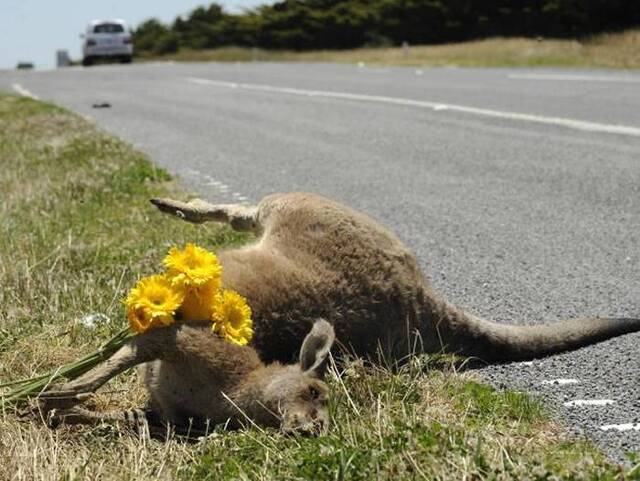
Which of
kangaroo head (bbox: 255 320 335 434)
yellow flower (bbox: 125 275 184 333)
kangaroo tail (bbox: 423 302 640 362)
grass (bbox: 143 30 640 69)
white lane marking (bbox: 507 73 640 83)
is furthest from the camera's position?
grass (bbox: 143 30 640 69)

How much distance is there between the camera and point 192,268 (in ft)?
13.9

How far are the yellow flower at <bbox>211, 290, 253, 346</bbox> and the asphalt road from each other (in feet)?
3.75

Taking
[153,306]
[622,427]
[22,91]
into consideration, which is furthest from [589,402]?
[22,91]

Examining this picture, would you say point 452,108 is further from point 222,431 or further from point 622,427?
point 222,431

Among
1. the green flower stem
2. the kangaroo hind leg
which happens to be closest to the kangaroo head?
the green flower stem

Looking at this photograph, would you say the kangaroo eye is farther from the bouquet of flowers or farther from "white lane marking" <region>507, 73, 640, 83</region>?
"white lane marking" <region>507, 73, 640, 83</region>

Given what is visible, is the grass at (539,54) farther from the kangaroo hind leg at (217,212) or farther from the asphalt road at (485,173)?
the kangaroo hind leg at (217,212)

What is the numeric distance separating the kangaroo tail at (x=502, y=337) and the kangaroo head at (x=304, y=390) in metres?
1.02

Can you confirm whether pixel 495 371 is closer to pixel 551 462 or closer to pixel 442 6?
pixel 551 462

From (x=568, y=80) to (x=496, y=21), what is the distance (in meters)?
31.7

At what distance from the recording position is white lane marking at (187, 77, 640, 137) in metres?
12.9

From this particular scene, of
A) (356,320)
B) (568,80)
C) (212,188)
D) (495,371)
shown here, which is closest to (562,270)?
(495,371)

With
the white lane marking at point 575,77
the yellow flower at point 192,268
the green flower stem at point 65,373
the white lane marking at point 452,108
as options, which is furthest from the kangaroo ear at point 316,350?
the white lane marking at point 575,77

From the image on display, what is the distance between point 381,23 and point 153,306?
2191 inches
